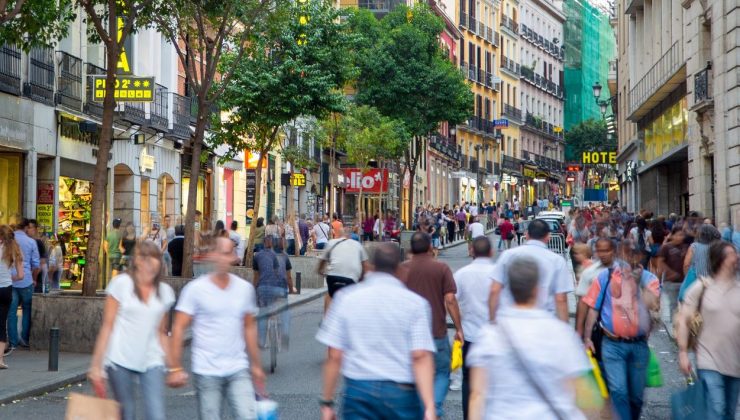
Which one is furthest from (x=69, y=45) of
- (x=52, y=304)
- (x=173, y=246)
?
(x=52, y=304)

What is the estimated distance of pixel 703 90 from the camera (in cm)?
2947

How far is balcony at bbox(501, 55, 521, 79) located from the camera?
9325 cm

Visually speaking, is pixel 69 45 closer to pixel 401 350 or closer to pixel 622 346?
pixel 622 346

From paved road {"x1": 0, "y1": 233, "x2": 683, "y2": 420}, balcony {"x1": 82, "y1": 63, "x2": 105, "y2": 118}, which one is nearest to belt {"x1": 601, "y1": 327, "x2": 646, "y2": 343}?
paved road {"x1": 0, "y1": 233, "x2": 683, "y2": 420}

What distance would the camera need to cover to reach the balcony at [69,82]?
27.1m

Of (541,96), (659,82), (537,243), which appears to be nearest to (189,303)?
(537,243)

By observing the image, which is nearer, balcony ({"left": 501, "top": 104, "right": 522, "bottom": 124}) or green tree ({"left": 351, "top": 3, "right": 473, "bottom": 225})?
green tree ({"left": 351, "top": 3, "right": 473, "bottom": 225})

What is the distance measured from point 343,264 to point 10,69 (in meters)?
11.5

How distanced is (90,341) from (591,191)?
43785mm

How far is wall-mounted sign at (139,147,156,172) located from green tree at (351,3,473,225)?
23.0 metres

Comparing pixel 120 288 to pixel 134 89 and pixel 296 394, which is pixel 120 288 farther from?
pixel 134 89

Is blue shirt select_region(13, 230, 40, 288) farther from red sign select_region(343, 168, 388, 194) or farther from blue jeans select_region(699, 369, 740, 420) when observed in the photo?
red sign select_region(343, 168, 388, 194)

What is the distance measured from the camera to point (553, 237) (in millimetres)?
39062

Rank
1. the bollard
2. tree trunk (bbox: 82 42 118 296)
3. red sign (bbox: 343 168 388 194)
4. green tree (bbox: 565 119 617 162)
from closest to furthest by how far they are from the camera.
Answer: the bollard
tree trunk (bbox: 82 42 118 296)
red sign (bbox: 343 168 388 194)
green tree (bbox: 565 119 617 162)
